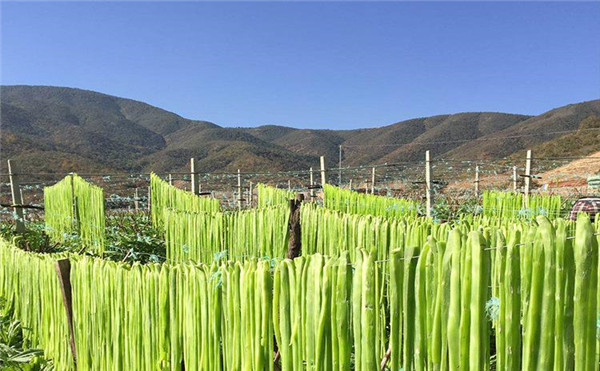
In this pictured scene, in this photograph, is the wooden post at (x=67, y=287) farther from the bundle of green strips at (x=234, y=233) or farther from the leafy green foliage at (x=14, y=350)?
the bundle of green strips at (x=234, y=233)

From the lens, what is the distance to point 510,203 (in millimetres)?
5656

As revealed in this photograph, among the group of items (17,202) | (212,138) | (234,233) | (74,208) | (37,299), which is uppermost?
(212,138)

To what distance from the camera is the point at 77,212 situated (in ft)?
20.7

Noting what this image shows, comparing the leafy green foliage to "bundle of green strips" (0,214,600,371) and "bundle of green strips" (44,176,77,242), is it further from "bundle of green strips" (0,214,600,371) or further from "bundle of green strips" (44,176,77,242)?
"bundle of green strips" (44,176,77,242)

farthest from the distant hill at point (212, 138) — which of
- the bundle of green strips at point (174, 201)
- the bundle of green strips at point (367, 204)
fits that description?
the bundle of green strips at point (174, 201)

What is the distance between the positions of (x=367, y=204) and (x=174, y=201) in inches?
104

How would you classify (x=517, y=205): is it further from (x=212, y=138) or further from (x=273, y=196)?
(x=212, y=138)

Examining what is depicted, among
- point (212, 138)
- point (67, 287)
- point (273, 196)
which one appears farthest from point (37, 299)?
point (212, 138)

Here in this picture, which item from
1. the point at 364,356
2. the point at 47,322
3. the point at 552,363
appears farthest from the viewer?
the point at 47,322

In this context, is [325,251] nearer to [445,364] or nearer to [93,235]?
[445,364]

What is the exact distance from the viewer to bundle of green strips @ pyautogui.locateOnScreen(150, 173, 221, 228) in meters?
5.54

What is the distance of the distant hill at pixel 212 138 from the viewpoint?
4538cm

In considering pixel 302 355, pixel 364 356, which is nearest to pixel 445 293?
pixel 364 356

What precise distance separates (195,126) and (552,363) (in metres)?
91.6
